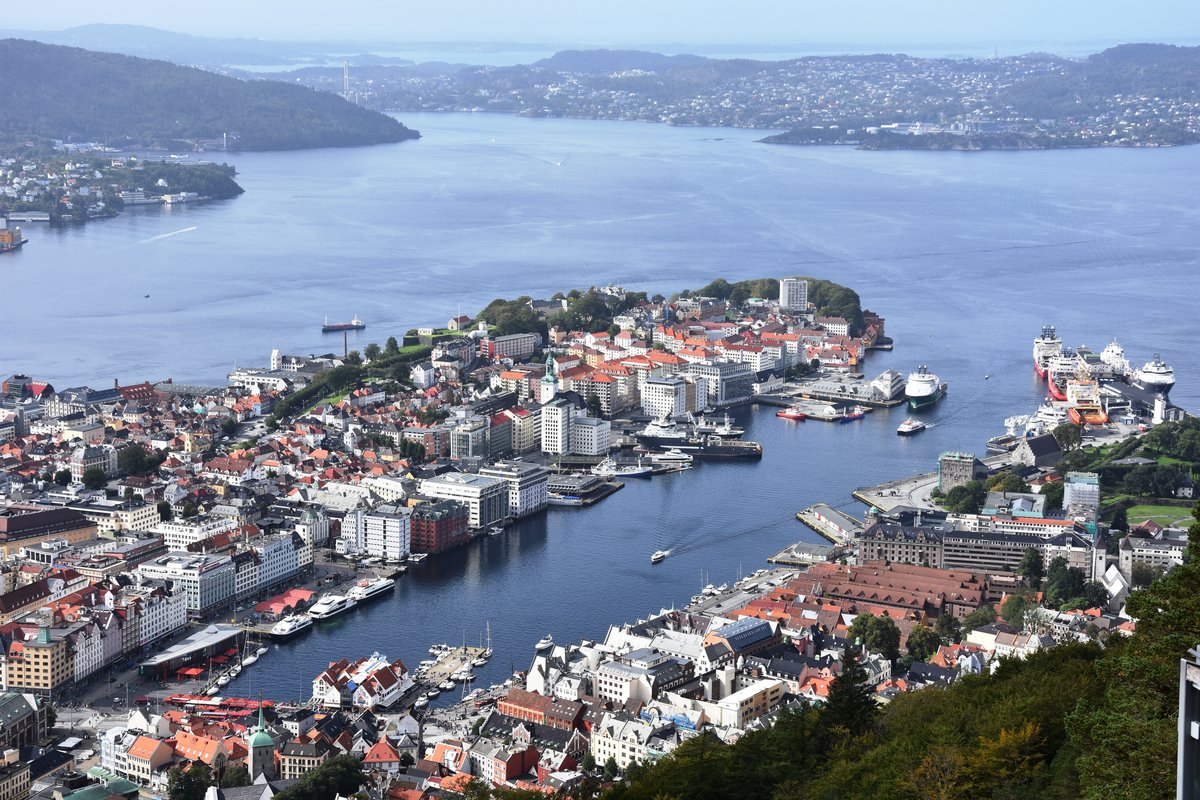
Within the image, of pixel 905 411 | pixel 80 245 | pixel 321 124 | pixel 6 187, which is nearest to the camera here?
pixel 905 411

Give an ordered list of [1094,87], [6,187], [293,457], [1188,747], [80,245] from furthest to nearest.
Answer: [1094,87] < [6,187] < [80,245] < [293,457] < [1188,747]

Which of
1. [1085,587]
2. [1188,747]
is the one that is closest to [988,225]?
[1085,587]

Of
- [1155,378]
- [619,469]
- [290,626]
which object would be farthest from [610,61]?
[290,626]

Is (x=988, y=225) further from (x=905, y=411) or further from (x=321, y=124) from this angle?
(x=321, y=124)

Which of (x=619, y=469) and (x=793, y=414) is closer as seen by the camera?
(x=619, y=469)

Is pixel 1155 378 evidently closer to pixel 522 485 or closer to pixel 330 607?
pixel 522 485

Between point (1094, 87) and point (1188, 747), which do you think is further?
point (1094, 87)

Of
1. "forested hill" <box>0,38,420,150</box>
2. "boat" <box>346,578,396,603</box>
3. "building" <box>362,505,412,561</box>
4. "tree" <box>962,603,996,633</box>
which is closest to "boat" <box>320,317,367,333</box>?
"building" <box>362,505,412,561</box>
